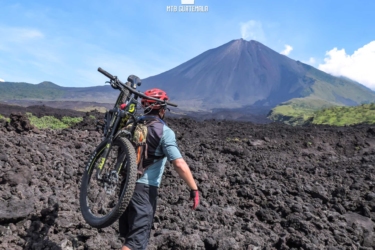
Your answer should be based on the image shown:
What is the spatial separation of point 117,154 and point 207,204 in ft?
9.59

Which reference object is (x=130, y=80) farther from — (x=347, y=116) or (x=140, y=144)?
(x=347, y=116)

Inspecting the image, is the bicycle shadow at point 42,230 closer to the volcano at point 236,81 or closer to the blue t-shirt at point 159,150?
the blue t-shirt at point 159,150

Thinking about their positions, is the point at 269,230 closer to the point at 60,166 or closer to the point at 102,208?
the point at 102,208

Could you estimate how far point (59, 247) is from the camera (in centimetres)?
423

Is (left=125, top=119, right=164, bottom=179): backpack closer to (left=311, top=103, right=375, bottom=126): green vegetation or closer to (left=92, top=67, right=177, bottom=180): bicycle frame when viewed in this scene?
(left=92, top=67, right=177, bottom=180): bicycle frame

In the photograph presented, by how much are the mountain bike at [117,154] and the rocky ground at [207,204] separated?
0.76 metres

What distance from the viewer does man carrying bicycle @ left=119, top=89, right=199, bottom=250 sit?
3719 mm

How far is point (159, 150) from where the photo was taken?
3.86 meters

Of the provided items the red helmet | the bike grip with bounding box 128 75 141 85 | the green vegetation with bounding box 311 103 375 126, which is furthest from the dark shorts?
the green vegetation with bounding box 311 103 375 126

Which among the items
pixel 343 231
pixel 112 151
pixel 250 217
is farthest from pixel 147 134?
pixel 343 231

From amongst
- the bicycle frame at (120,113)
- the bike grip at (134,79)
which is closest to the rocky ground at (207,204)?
the bicycle frame at (120,113)

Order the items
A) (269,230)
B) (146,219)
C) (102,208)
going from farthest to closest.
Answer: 1. (269,230)
2. (102,208)
3. (146,219)

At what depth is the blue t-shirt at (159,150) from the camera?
376cm

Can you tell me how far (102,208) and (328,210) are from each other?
4.45m
